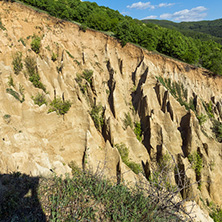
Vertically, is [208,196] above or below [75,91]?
below

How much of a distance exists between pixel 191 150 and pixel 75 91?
52.2 feet

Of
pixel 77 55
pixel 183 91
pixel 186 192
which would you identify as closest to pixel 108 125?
pixel 186 192

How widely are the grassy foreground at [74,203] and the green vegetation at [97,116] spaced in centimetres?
1371

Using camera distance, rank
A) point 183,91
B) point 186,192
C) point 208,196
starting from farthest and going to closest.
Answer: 1. point 183,91
2. point 208,196
3. point 186,192

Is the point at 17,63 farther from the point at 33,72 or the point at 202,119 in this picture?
the point at 202,119

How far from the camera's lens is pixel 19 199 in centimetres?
573

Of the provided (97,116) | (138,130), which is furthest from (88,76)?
(138,130)

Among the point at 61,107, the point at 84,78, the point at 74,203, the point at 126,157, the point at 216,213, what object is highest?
the point at 84,78

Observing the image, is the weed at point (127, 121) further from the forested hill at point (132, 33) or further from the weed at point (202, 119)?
the forested hill at point (132, 33)

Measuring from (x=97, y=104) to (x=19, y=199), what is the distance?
679 inches

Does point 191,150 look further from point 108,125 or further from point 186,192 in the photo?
point 108,125

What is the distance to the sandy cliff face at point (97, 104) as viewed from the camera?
473 inches

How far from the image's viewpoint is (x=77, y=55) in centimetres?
2736

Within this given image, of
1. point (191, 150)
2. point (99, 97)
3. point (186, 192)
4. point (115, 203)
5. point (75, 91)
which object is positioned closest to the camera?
point (115, 203)
